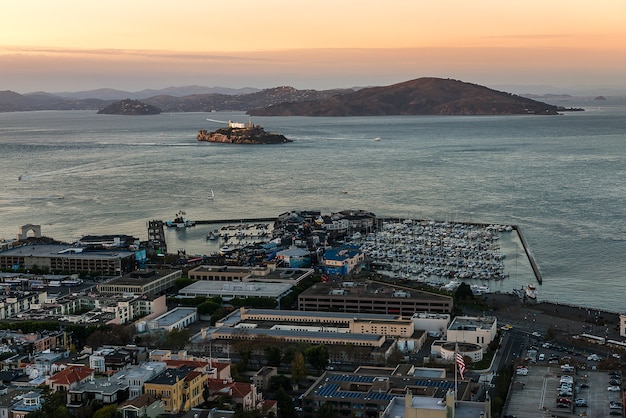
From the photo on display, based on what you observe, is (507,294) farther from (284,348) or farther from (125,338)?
(125,338)

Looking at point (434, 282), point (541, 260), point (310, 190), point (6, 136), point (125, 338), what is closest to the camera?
point (125, 338)

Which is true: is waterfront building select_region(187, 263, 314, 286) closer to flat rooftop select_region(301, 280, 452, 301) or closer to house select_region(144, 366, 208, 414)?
flat rooftop select_region(301, 280, 452, 301)

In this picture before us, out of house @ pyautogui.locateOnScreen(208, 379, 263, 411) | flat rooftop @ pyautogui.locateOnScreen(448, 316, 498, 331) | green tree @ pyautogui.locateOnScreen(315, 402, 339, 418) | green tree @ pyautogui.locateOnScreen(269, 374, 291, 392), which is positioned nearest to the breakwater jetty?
flat rooftop @ pyautogui.locateOnScreen(448, 316, 498, 331)

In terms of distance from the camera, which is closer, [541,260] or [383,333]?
[383,333]

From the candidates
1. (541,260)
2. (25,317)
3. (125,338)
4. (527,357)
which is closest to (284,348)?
(125,338)

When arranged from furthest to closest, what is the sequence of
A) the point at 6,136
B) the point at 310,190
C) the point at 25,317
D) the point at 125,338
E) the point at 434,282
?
the point at 6,136, the point at 310,190, the point at 434,282, the point at 25,317, the point at 125,338

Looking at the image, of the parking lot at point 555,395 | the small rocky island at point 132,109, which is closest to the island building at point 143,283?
the parking lot at point 555,395

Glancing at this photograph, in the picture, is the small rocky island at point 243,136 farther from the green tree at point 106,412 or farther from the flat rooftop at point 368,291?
the green tree at point 106,412
